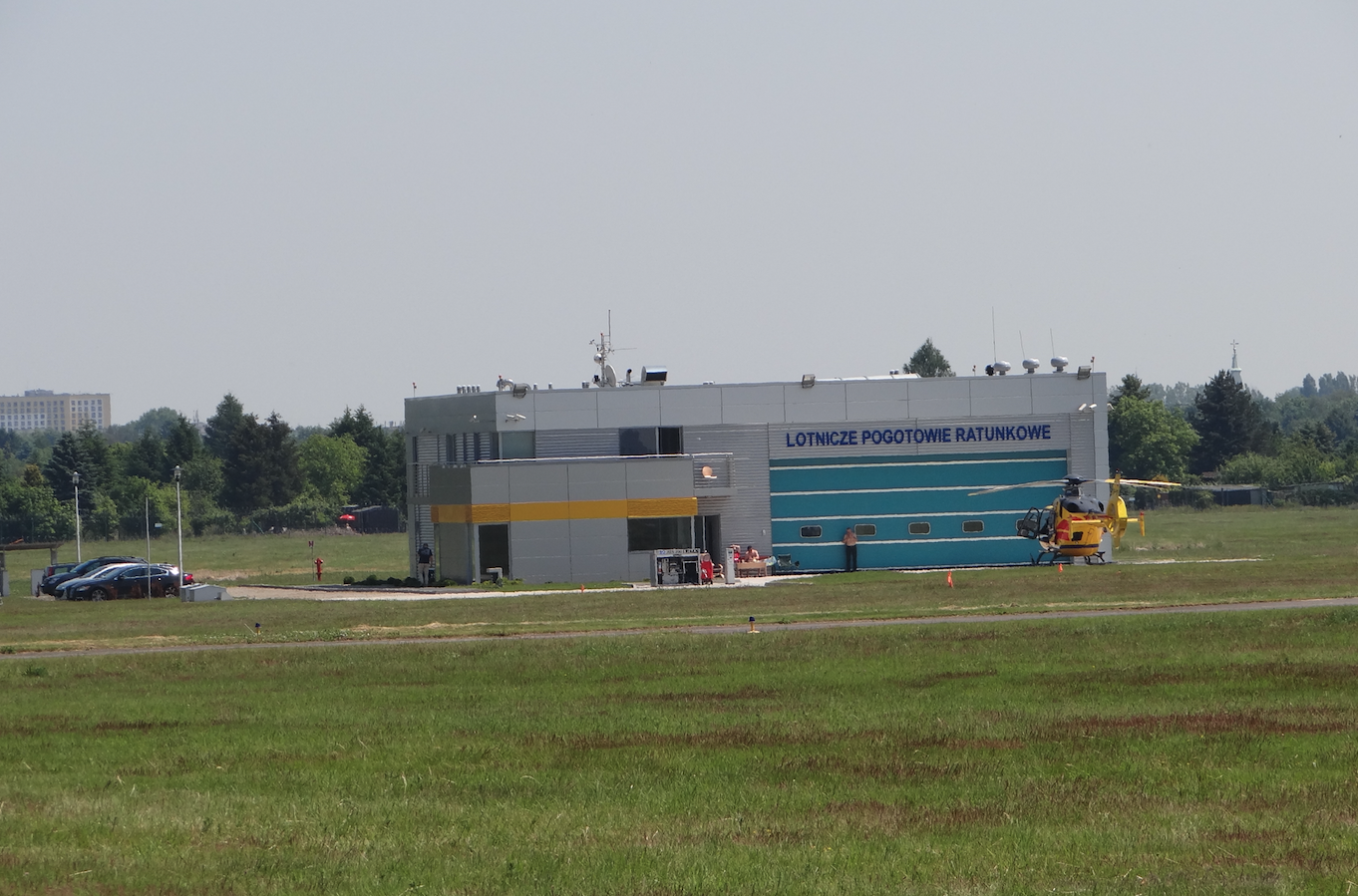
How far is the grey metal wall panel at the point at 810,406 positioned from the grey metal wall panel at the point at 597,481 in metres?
6.99

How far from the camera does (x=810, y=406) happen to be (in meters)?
57.5

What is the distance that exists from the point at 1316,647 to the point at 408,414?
42121 mm

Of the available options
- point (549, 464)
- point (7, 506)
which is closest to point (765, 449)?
point (549, 464)

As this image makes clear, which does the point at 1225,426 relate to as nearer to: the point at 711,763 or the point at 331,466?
the point at 331,466

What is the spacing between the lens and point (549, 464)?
5459 cm

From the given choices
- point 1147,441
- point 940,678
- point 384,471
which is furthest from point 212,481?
point 940,678

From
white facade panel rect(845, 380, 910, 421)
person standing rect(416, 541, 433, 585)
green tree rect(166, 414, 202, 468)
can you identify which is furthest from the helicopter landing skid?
green tree rect(166, 414, 202, 468)

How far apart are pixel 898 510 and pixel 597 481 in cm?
1168

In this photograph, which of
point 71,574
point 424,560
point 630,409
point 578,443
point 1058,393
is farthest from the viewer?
point 1058,393

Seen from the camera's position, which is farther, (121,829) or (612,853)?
(121,829)

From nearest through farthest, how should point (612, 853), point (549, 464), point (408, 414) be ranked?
point (612, 853) < point (549, 464) < point (408, 414)

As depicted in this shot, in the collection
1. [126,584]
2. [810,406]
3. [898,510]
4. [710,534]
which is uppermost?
[810,406]

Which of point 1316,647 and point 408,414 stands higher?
point 408,414

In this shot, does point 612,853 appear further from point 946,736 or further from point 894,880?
point 946,736
